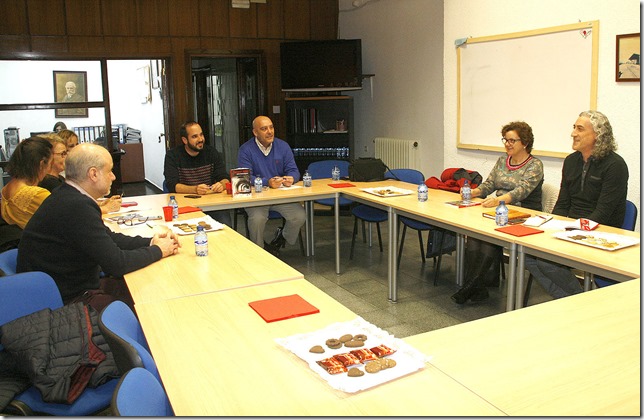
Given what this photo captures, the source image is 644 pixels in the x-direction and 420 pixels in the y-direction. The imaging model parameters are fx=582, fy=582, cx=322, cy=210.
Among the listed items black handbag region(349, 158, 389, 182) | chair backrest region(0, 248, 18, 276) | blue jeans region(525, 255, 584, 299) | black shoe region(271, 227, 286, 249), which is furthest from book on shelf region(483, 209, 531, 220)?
chair backrest region(0, 248, 18, 276)

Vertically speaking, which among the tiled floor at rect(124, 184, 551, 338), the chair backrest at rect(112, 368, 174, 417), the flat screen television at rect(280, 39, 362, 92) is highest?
the flat screen television at rect(280, 39, 362, 92)

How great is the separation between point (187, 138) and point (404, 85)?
135 inches

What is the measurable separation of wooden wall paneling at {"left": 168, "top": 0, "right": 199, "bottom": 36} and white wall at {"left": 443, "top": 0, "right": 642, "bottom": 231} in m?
3.61

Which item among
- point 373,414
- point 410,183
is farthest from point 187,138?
point 373,414

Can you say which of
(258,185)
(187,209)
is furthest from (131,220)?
(258,185)

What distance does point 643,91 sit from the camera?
416cm

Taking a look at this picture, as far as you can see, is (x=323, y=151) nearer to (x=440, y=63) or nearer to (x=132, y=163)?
(x=440, y=63)

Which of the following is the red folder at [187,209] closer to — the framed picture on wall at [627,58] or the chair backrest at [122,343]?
the chair backrest at [122,343]

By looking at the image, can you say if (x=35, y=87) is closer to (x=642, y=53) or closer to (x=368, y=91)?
(x=368, y=91)

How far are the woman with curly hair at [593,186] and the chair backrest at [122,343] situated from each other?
272 centimetres

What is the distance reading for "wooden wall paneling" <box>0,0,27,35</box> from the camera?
6.89 meters

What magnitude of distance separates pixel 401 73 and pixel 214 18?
2676 mm

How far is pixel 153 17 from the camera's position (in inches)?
301

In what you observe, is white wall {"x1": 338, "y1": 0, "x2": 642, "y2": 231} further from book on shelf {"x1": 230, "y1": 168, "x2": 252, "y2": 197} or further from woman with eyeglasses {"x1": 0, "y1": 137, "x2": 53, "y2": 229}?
woman with eyeglasses {"x1": 0, "y1": 137, "x2": 53, "y2": 229}
